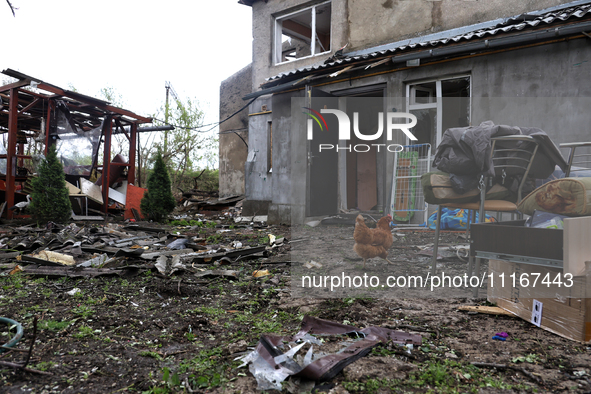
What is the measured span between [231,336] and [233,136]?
13.7 m

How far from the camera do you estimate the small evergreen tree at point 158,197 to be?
977 cm

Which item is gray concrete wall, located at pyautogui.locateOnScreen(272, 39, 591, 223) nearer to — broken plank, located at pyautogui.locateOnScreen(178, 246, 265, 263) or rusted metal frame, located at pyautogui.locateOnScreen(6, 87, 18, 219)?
broken plank, located at pyautogui.locateOnScreen(178, 246, 265, 263)

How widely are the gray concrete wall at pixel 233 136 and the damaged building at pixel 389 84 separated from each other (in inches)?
178

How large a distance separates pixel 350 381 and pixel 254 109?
9.57 m

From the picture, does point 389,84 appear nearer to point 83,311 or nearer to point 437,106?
point 437,106

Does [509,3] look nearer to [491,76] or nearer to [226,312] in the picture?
[491,76]

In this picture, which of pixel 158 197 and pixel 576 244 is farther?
pixel 158 197

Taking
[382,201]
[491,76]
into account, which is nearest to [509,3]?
[491,76]

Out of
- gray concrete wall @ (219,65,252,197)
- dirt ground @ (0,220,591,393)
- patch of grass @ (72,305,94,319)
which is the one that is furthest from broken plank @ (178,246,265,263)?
gray concrete wall @ (219,65,252,197)

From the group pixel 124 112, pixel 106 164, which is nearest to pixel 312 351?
pixel 106 164

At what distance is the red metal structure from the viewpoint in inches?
341

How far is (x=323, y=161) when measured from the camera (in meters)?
8.45

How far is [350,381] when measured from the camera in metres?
1.82

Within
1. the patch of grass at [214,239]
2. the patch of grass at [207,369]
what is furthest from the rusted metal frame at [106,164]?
the patch of grass at [207,369]
